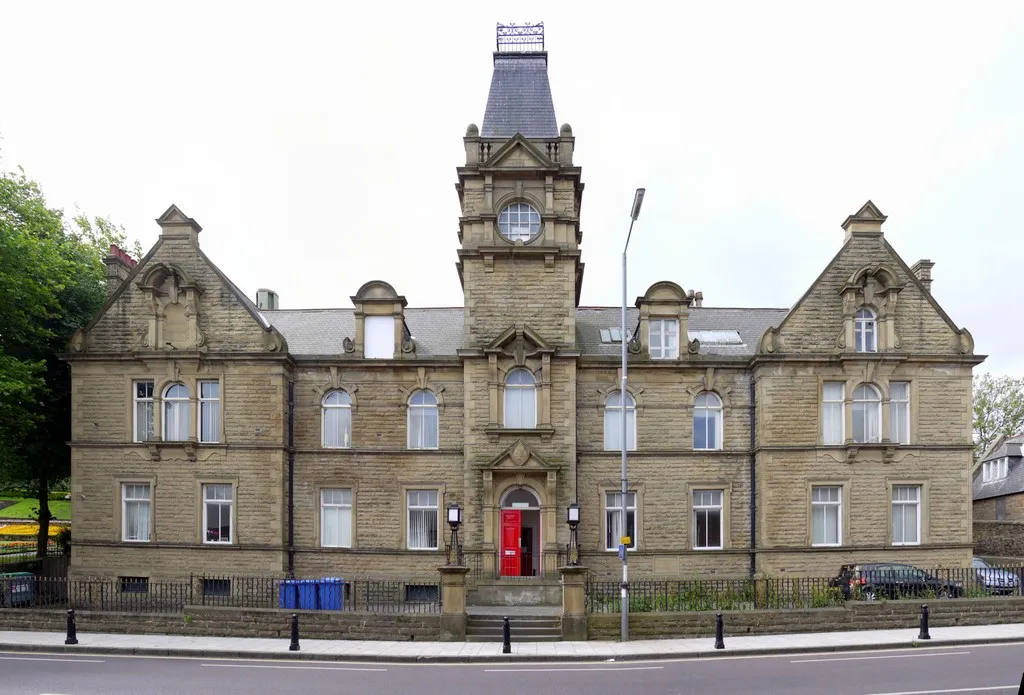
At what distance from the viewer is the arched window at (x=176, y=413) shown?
2881 centimetres

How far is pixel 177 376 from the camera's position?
28625 mm

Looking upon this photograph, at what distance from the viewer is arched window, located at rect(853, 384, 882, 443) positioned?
28.7m

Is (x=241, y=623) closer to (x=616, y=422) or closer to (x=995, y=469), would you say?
(x=616, y=422)

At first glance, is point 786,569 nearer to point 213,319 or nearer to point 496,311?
point 496,311

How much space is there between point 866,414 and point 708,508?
20.9ft

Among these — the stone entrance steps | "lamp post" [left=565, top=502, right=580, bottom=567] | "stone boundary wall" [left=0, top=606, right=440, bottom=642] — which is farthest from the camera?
"lamp post" [left=565, top=502, right=580, bottom=567]

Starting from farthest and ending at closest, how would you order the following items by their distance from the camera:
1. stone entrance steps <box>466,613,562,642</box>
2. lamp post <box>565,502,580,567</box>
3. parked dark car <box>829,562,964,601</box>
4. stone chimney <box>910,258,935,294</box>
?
stone chimney <box>910,258,935,294</box>
lamp post <box>565,502,580,567</box>
parked dark car <box>829,562,964,601</box>
stone entrance steps <box>466,613,562,642</box>

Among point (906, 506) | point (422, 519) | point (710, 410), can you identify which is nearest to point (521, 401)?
point (422, 519)

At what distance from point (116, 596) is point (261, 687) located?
567 inches

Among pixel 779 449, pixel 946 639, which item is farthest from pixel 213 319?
pixel 946 639

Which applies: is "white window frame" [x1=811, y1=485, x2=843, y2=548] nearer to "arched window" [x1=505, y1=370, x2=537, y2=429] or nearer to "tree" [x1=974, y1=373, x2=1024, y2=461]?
"arched window" [x1=505, y1=370, x2=537, y2=429]

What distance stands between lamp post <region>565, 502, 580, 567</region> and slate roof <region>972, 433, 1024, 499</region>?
31.8 metres

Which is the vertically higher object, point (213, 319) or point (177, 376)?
point (213, 319)

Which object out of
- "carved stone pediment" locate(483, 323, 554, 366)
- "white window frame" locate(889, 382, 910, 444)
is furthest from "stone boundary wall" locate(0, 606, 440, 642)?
"white window frame" locate(889, 382, 910, 444)
